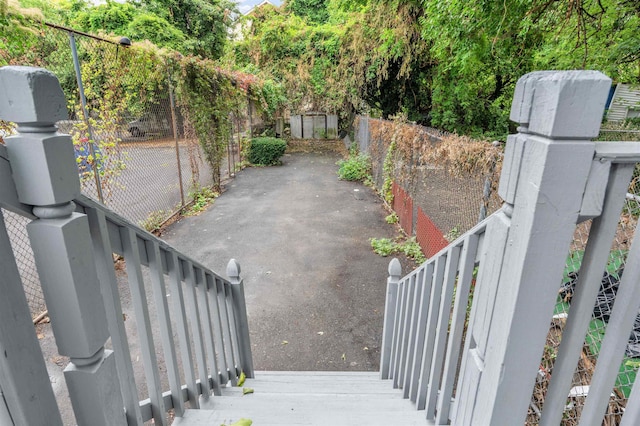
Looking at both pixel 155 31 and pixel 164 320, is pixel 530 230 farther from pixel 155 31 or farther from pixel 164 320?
pixel 155 31

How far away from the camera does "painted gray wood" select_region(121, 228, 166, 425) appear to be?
3.98 ft

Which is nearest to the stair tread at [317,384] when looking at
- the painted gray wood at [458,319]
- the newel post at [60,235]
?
the painted gray wood at [458,319]

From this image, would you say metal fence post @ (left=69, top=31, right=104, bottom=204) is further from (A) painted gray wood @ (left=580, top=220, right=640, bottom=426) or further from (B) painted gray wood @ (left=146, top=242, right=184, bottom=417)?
(A) painted gray wood @ (left=580, top=220, right=640, bottom=426)

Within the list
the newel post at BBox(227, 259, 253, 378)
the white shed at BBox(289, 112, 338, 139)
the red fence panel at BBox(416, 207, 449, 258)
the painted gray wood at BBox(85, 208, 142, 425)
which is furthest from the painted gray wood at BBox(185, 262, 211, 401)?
the white shed at BBox(289, 112, 338, 139)

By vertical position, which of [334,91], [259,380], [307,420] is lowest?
[259,380]

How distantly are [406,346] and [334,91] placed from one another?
1319 centimetres

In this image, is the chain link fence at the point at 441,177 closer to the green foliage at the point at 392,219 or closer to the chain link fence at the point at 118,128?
the green foliage at the point at 392,219

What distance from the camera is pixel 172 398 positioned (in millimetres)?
1570

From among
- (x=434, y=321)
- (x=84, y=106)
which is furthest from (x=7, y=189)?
(x=84, y=106)

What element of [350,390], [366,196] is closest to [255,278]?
[350,390]

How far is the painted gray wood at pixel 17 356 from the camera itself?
2.27ft

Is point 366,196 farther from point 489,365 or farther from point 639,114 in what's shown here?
point 639,114

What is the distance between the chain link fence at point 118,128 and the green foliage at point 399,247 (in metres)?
3.90

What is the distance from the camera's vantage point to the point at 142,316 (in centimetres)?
131
